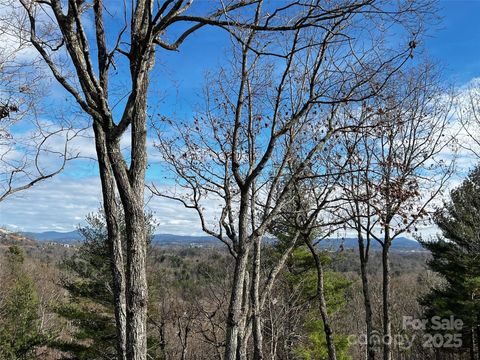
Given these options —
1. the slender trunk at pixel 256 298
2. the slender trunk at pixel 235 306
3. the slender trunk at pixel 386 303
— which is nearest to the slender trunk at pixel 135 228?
the slender trunk at pixel 235 306

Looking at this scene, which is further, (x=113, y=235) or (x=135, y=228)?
(x=113, y=235)

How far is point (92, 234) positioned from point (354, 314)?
69.5 feet

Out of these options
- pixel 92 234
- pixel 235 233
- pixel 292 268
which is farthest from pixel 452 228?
pixel 92 234

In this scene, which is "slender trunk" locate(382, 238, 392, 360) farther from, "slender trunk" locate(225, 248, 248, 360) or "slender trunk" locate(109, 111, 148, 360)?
"slender trunk" locate(109, 111, 148, 360)

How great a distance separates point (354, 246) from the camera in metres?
10.7

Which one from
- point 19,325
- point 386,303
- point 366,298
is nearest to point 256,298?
point 366,298

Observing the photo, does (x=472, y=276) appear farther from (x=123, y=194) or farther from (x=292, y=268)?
(x=123, y=194)

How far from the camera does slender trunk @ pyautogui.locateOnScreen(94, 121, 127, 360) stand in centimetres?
399

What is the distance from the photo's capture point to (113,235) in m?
→ 4.04

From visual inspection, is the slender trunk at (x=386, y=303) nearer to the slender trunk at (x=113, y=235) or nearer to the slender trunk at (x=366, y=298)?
the slender trunk at (x=366, y=298)

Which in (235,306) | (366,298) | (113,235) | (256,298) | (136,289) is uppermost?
(113,235)

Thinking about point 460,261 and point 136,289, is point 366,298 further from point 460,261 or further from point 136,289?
point 460,261

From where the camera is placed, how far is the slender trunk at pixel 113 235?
3.99 meters

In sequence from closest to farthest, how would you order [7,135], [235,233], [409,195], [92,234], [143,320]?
[143,320]
[409,195]
[235,233]
[7,135]
[92,234]
